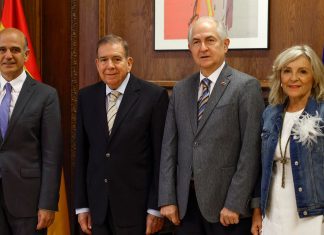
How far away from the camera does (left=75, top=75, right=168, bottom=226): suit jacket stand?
8.54 ft

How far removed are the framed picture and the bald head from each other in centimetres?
95

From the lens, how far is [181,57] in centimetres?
332

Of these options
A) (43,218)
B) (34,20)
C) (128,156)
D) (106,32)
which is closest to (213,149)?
(128,156)

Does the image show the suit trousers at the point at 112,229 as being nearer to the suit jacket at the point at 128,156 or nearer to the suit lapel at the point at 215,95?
the suit jacket at the point at 128,156

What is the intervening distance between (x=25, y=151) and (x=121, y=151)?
0.47 m

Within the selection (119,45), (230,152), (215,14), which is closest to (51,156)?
(119,45)

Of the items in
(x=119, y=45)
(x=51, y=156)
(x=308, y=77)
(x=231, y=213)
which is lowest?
(x=231, y=213)

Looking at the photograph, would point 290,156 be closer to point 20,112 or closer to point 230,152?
point 230,152

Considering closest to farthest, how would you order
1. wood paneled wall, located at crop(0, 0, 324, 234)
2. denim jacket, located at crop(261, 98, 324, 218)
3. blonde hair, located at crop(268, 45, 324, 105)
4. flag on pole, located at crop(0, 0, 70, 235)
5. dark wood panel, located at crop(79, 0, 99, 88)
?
denim jacket, located at crop(261, 98, 324, 218) → blonde hair, located at crop(268, 45, 324, 105) → wood paneled wall, located at crop(0, 0, 324, 234) → flag on pole, located at crop(0, 0, 70, 235) → dark wood panel, located at crop(79, 0, 99, 88)

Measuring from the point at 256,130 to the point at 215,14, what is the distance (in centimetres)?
111

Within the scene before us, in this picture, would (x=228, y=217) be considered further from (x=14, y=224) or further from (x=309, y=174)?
(x=14, y=224)

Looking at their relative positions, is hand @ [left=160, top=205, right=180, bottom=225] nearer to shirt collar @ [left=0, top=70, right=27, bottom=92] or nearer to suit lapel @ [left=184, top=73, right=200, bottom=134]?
suit lapel @ [left=184, top=73, right=200, bottom=134]

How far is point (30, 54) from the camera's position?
3377mm

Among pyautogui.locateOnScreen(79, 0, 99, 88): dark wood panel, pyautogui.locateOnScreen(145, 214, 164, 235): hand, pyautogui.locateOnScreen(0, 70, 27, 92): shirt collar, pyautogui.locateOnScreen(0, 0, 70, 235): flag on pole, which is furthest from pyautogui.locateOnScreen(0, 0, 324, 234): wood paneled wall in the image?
pyautogui.locateOnScreen(145, 214, 164, 235): hand
